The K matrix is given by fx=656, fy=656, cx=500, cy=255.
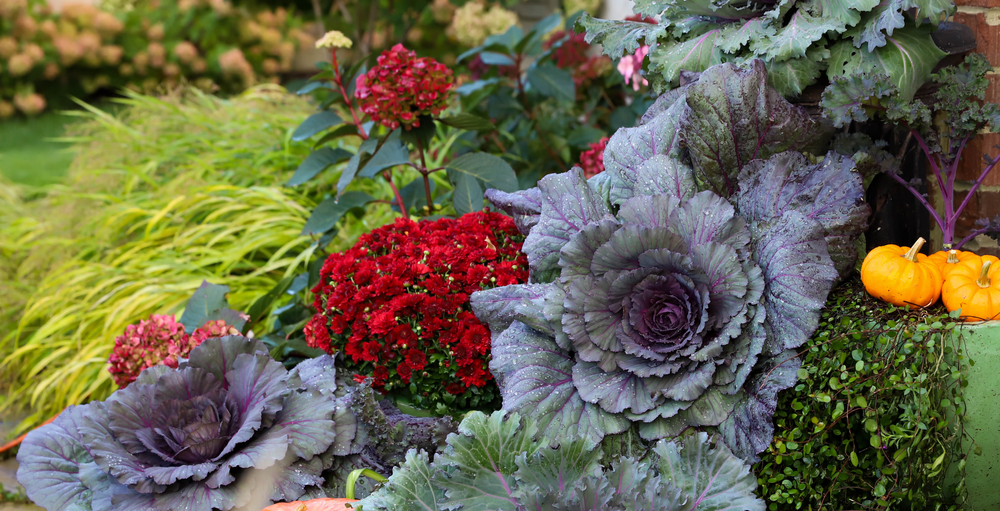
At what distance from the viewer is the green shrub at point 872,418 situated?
1.14 metres

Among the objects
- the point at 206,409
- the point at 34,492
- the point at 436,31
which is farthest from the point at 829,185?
the point at 436,31

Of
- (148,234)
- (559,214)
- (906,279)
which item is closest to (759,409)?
(906,279)

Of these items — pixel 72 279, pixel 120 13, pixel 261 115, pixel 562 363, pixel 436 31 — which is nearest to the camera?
pixel 562 363

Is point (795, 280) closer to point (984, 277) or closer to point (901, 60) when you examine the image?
point (984, 277)

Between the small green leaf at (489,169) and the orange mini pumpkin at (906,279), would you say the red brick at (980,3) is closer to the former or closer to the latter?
the orange mini pumpkin at (906,279)

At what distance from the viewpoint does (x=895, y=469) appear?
1.17 meters

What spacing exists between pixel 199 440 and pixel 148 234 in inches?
72.3

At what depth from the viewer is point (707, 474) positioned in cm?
120

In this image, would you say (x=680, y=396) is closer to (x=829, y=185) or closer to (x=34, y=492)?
(x=829, y=185)

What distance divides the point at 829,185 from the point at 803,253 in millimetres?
179

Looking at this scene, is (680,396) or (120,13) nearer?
(680,396)

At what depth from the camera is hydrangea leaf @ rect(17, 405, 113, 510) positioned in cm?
150

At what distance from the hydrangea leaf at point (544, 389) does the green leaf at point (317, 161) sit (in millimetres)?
1124

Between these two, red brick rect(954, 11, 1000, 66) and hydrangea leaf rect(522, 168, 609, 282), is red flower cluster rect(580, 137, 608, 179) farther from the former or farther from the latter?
red brick rect(954, 11, 1000, 66)
